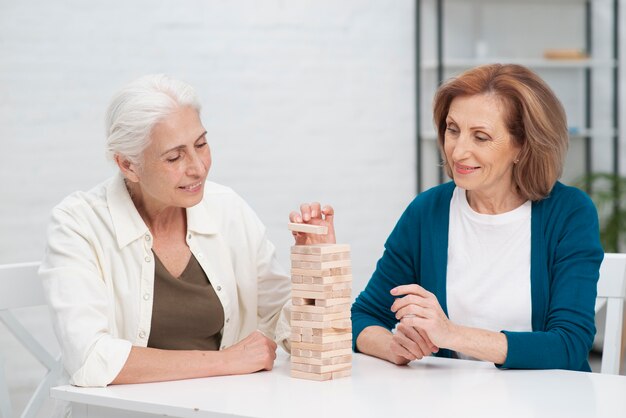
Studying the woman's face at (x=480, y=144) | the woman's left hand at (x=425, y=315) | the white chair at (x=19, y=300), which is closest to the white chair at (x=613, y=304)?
the woman's face at (x=480, y=144)

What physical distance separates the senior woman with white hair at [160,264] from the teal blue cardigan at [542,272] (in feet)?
0.93

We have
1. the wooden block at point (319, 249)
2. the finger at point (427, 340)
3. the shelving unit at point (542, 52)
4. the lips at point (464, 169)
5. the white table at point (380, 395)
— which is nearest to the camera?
the white table at point (380, 395)

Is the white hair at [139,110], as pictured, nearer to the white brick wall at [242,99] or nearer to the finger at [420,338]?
the finger at [420,338]

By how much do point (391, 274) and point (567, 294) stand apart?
49 cm

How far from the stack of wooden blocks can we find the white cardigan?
1.11 ft

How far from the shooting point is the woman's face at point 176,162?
2.18m

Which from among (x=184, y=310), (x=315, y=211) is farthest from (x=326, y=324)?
(x=184, y=310)

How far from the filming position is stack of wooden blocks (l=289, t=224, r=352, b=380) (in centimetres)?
188

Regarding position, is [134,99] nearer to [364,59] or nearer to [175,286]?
[175,286]

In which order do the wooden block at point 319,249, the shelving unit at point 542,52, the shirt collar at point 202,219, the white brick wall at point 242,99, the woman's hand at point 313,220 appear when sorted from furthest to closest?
the shelving unit at point 542,52 < the white brick wall at point 242,99 < the shirt collar at point 202,219 < the woman's hand at point 313,220 < the wooden block at point 319,249

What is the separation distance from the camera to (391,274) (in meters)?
2.42

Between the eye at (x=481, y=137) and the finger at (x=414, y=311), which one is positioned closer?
the finger at (x=414, y=311)

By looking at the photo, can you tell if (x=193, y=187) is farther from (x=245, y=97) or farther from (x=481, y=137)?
(x=245, y=97)

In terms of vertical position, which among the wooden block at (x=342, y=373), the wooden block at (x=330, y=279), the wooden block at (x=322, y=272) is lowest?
the wooden block at (x=342, y=373)
